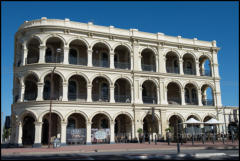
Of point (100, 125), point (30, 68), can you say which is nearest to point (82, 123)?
point (100, 125)

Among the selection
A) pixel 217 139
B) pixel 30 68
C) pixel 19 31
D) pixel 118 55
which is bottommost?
pixel 217 139

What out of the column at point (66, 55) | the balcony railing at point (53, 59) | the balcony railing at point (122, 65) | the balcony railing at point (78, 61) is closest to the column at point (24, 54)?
the balcony railing at point (53, 59)

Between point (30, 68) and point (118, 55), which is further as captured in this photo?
point (118, 55)

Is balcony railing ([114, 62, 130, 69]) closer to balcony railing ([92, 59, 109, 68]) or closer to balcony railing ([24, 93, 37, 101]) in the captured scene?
balcony railing ([92, 59, 109, 68])

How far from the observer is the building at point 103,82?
26.9 meters

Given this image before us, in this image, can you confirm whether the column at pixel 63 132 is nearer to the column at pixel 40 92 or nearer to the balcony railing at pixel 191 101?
the column at pixel 40 92

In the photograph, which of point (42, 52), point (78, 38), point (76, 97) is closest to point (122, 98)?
point (76, 97)

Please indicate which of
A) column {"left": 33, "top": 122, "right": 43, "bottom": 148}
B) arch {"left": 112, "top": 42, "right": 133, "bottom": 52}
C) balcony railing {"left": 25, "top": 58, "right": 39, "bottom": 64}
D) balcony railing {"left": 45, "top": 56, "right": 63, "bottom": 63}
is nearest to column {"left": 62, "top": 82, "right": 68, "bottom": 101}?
balcony railing {"left": 45, "top": 56, "right": 63, "bottom": 63}

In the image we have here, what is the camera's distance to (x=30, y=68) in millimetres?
26938

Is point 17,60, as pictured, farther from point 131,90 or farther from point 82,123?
point 131,90

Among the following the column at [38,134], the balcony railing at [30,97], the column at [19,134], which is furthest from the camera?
the balcony railing at [30,97]

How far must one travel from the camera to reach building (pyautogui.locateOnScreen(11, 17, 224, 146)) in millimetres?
26891

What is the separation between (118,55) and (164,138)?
11.6 metres

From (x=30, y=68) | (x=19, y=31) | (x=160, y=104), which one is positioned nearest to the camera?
(x=30, y=68)
